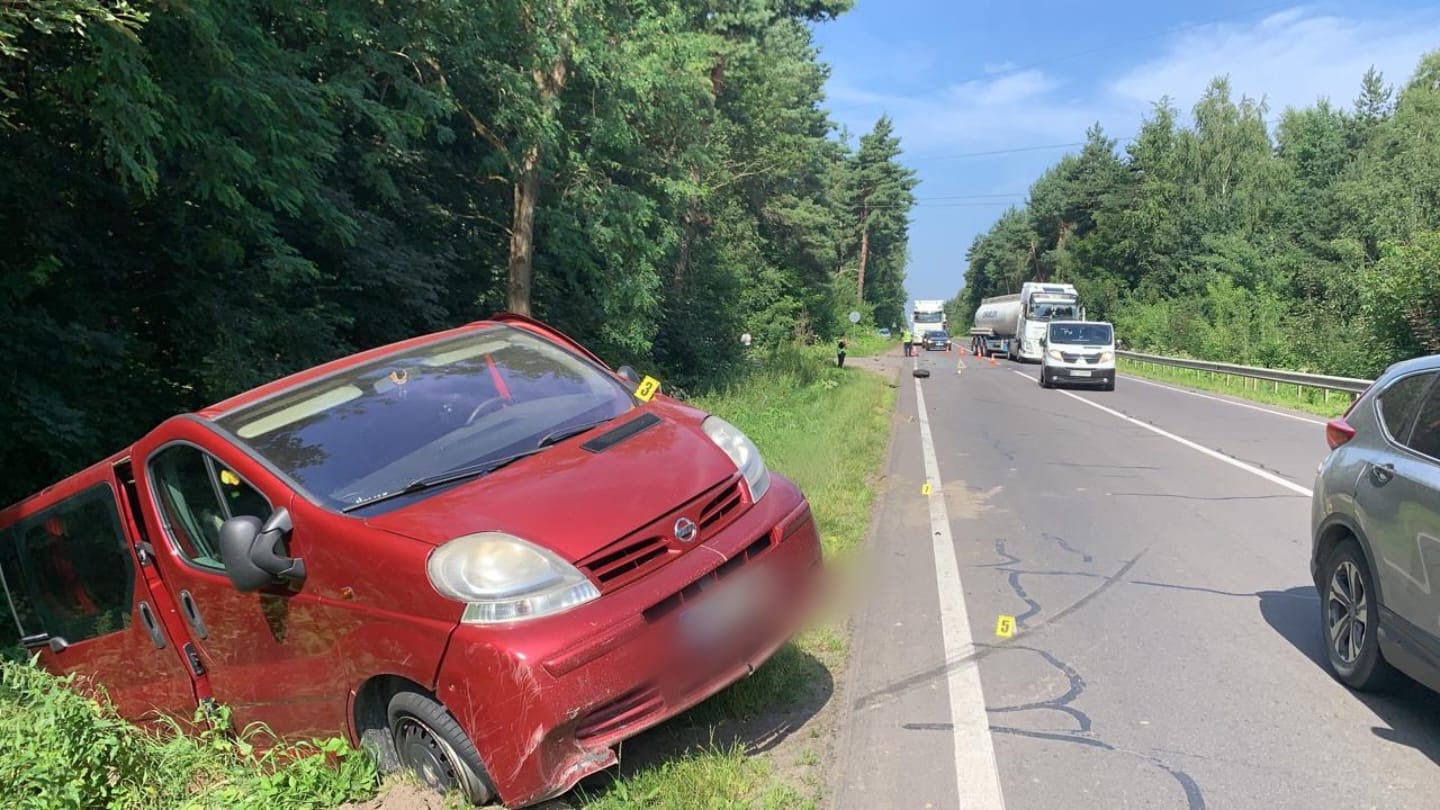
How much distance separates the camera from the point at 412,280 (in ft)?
37.2

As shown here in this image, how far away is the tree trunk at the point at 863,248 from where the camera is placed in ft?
270

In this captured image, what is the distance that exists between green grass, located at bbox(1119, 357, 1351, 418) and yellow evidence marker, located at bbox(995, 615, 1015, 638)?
51.3 ft

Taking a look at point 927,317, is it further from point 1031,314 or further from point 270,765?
point 270,765

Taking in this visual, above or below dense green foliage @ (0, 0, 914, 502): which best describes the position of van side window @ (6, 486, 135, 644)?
below

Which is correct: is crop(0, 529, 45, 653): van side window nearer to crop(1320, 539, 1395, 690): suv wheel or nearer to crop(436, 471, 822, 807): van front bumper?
crop(436, 471, 822, 807): van front bumper

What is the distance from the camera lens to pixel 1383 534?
407cm

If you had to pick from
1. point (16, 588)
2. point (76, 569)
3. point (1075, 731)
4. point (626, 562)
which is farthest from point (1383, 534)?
point (16, 588)

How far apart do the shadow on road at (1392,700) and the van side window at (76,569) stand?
5513 millimetres

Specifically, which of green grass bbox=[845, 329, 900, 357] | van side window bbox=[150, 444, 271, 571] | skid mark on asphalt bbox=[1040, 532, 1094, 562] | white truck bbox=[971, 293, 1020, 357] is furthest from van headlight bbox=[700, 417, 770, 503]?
green grass bbox=[845, 329, 900, 357]

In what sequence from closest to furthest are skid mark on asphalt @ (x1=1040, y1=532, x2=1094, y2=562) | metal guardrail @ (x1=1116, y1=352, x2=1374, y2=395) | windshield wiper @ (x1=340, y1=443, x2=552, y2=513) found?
windshield wiper @ (x1=340, y1=443, x2=552, y2=513) → skid mark on asphalt @ (x1=1040, y1=532, x2=1094, y2=562) → metal guardrail @ (x1=1116, y1=352, x2=1374, y2=395)

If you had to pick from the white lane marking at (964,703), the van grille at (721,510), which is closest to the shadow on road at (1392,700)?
the white lane marking at (964,703)

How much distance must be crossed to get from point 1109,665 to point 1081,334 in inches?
946

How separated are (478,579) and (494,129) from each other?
40.9ft

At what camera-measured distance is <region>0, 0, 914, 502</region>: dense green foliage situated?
257 inches
